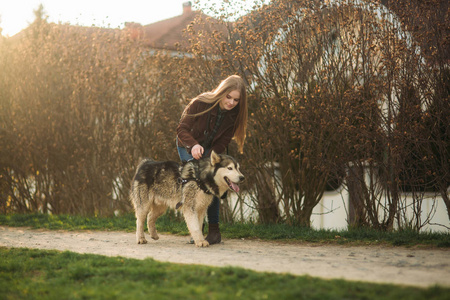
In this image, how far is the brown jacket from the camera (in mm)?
7133

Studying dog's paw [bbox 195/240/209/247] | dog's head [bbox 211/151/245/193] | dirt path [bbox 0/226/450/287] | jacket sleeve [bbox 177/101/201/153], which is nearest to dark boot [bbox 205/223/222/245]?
dirt path [bbox 0/226/450/287]

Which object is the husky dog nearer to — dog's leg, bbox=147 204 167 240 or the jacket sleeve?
dog's leg, bbox=147 204 167 240

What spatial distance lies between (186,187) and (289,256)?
182cm

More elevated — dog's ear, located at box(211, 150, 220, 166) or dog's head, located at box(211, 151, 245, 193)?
dog's ear, located at box(211, 150, 220, 166)

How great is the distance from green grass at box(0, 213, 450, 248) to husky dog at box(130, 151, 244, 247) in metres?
1.43

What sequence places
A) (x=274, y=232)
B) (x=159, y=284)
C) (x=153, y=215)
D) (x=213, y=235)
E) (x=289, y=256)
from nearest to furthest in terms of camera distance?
(x=159, y=284), (x=289, y=256), (x=213, y=235), (x=153, y=215), (x=274, y=232)

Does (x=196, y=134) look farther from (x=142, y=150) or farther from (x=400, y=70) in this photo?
(x=142, y=150)

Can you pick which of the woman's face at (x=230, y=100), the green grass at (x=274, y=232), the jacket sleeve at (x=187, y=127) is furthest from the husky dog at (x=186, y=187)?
the green grass at (x=274, y=232)

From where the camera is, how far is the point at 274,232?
8266mm

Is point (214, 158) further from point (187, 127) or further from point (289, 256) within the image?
point (289, 256)

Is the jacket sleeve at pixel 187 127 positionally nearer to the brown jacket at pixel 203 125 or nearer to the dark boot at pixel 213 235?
the brown jacket at pixel 203 125

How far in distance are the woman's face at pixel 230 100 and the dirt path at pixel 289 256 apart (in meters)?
2.04

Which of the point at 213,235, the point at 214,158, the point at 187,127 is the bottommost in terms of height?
the point at 213,235

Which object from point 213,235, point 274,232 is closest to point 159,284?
point 213,235
